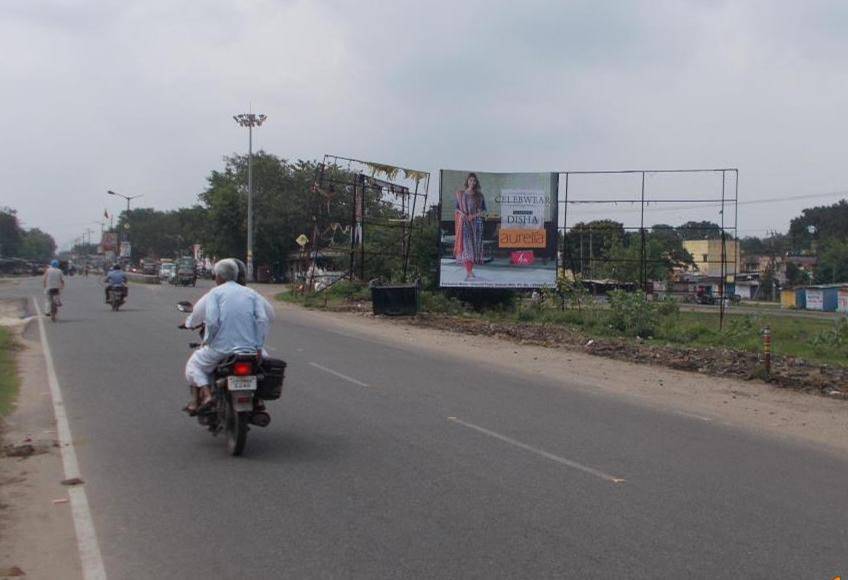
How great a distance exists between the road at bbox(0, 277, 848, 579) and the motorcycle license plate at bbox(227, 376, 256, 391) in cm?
74

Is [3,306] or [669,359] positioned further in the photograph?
[3,306]

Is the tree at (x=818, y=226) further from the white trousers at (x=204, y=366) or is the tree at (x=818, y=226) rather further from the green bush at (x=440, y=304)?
the white trousers at (x=204, y=366)

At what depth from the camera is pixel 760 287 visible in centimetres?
8150

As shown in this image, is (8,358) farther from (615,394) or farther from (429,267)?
(429,267)

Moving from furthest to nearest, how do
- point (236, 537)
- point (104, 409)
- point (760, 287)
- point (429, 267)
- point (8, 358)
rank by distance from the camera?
point (760, 287), point (429, 267), point (8, 358), point (104, 409), point (236, 537)

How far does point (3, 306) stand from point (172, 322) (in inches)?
427

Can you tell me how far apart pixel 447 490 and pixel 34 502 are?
10.8 ft

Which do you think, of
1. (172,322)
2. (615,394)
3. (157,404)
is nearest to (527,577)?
(157,404)

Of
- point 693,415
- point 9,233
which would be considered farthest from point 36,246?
point 693,415

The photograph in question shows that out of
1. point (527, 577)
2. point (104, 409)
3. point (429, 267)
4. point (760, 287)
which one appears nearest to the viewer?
point (527, 577)

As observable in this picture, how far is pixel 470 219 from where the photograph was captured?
31.7 m

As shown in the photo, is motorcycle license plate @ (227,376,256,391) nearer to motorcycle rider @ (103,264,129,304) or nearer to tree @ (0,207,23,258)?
motorcycle rider @ (103,264,129,304)

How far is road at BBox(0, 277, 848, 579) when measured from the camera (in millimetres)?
5574

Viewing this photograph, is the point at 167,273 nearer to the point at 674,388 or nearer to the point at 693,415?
the point at 674,388
